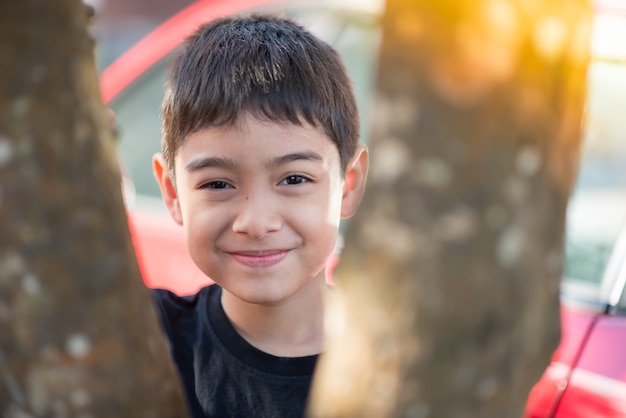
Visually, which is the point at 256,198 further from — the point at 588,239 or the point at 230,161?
the point at 588,239

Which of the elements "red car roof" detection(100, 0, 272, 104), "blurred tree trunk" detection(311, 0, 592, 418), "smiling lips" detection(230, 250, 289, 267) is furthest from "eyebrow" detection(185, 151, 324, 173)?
"red car roof" detection(100, 0, 272, 104)

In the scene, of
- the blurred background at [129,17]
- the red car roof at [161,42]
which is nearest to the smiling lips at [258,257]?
the red car roof at [161,42]

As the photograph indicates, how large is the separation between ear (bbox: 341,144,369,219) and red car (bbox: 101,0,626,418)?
24 centimetres

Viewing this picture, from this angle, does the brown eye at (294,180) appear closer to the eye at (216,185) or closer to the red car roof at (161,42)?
the eye at (216,185)

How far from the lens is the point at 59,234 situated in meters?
0.90

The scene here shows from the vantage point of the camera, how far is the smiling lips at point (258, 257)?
1883mm

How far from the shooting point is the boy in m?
1.84

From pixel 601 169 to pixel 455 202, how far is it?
1.90 meters

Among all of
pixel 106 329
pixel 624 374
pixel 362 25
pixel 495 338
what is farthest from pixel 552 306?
pixel 362 25

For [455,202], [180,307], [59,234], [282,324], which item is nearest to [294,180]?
[282,324]

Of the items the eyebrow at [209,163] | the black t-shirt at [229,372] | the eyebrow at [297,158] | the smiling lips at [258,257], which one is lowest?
the black t-shirt at [229,372]

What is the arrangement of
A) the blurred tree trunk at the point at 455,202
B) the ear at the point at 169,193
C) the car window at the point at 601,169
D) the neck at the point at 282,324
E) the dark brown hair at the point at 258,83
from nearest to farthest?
the blurred tree trunk at the point at 455,202
the dark brown hair at the point at 258,83
the neck at the point at 282,324
the ear at the point at 169,193
the car window at the point at 601,169

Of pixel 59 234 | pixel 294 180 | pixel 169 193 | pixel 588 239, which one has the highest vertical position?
pixel 59 234

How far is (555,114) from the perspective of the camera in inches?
30.4
